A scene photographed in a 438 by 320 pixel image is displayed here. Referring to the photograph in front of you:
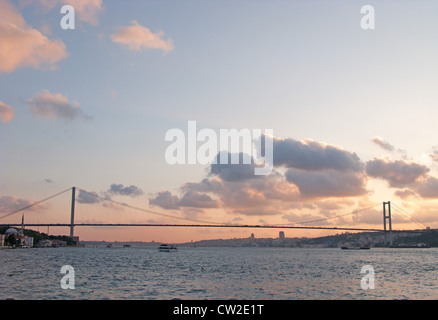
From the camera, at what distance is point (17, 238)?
197625mm

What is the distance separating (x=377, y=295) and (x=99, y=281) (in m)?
27.4

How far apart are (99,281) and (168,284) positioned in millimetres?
7514
